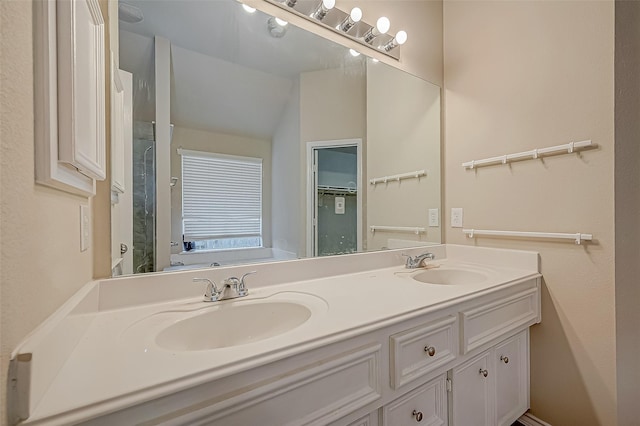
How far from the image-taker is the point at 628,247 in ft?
4.04

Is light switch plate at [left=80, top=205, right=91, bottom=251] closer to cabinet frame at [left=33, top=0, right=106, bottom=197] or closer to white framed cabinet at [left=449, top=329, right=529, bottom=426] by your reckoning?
cabinet frame at [left=33, top=0, right=106, bottom=197]

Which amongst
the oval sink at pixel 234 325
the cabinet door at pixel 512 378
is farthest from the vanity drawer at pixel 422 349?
the cabinet door at pixel 512 378

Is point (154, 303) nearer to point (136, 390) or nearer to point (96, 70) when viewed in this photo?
point (136, 390)

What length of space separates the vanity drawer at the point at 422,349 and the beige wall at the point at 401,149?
664 millimetres

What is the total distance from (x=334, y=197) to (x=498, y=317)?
0.92m

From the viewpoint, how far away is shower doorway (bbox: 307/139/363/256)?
143 centimetres

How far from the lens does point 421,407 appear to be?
3.20ft

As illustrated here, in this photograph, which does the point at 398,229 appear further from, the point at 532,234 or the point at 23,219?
the point at 23,219

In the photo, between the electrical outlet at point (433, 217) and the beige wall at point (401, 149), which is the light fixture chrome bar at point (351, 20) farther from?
the electrical outlet at point (433, 217)

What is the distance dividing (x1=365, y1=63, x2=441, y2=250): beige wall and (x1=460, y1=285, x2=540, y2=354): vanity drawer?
60cm

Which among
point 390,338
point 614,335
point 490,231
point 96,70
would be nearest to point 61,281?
point 96,70

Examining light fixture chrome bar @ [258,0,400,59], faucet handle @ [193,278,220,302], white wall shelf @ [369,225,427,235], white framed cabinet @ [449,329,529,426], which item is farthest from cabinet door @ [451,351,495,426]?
light fixture chrome bar @ [258,0,400,59]

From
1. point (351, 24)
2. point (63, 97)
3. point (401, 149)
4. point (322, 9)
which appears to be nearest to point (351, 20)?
point (351, 24)

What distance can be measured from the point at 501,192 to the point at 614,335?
0.77 metres
